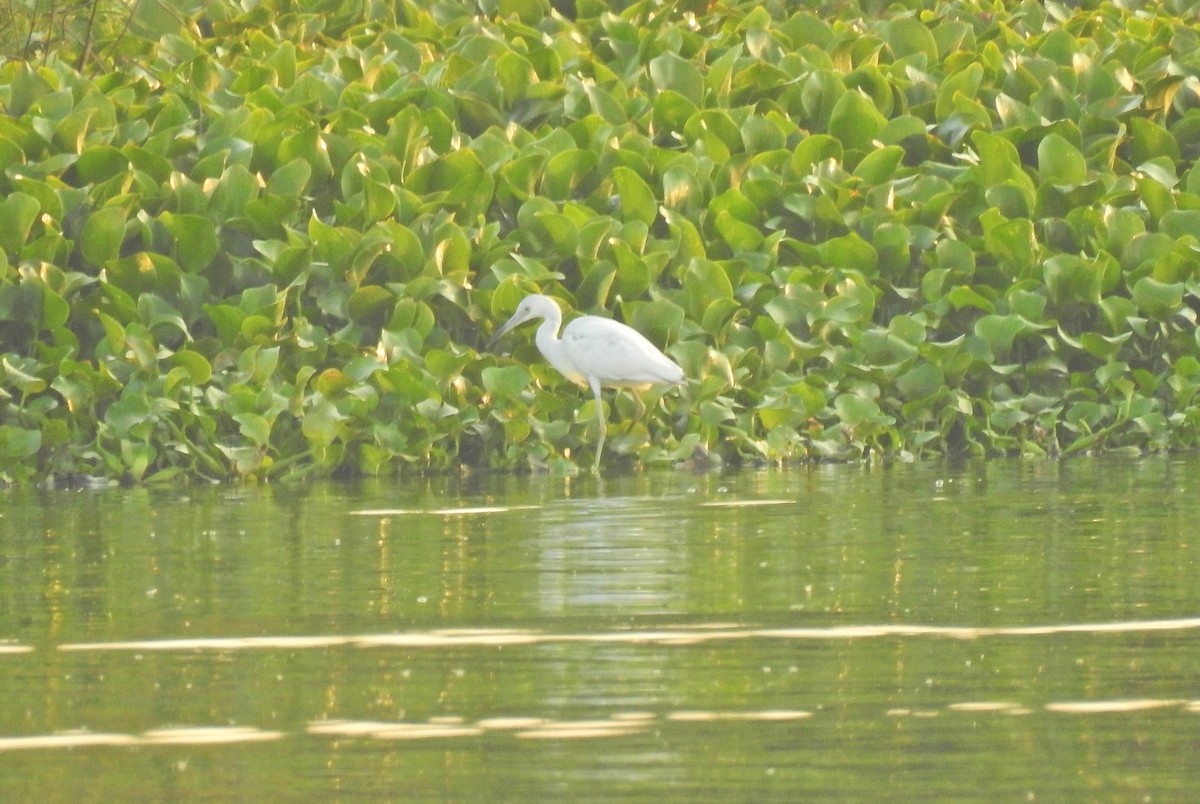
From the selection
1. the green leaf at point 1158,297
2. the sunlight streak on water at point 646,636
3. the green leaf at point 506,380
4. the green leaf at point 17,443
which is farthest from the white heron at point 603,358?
the sunlight streak on water at point 646,636

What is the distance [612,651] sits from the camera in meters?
5.59

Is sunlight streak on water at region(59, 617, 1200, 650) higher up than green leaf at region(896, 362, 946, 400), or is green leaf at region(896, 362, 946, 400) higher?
green leaf at region(896, 362, 946, 400)

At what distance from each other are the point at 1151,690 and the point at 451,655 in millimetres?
1451

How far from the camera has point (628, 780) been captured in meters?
4.25

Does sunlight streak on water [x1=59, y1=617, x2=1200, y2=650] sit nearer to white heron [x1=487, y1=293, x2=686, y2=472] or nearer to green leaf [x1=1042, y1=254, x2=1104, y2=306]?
white heron [x1=487, y1=293, x2=686, y2=472]

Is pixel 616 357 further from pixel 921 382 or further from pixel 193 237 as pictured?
pixel 193 237

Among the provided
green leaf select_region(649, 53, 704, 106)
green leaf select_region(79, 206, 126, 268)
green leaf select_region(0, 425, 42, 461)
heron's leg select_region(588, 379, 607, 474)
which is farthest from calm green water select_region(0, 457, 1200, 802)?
green leaf select_region(649, 53, 704, 106)

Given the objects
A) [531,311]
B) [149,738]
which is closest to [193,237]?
[531,311]

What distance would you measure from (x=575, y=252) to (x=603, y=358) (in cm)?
121

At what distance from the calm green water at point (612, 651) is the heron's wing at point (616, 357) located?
1888 millimetres

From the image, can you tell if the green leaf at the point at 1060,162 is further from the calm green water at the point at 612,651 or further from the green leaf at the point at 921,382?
the calm green water at the point at 612,651

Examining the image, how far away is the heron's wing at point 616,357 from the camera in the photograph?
36.5 ft

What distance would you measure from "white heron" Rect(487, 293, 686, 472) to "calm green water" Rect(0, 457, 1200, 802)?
189 centimetres

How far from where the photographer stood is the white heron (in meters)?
11.1
